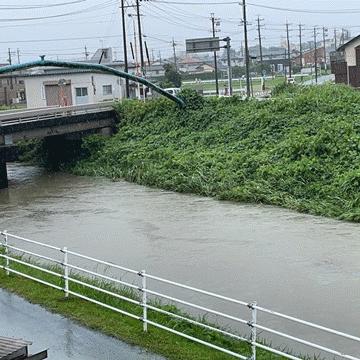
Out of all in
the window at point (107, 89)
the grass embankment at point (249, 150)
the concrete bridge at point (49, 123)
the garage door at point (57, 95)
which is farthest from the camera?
the window at point (107, 89)

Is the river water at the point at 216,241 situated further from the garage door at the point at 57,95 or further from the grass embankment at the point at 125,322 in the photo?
the garage door at the point at 57,95

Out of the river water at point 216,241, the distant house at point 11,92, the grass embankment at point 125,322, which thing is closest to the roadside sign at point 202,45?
the river water at point 216,241

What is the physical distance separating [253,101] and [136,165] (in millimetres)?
6185

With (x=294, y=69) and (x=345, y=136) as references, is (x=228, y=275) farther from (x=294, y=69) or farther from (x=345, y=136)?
(x=294, y=69)

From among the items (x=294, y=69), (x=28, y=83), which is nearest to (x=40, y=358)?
(x=28, y=83)

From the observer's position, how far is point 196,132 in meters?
27.1

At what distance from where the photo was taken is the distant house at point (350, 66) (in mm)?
35312

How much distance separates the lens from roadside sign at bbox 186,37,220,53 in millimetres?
30891

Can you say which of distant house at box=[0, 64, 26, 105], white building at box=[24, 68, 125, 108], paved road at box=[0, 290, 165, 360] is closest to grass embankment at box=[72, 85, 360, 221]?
paved road at box=[0, 290, 165, 360]

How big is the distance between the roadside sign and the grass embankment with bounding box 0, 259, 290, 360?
73.7 feet

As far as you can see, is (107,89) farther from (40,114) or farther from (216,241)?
(216,241)

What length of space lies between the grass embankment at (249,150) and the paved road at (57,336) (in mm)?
10024

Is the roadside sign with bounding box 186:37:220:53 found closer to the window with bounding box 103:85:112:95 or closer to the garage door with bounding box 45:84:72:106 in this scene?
the garage door with bounding box 45:84:72:106

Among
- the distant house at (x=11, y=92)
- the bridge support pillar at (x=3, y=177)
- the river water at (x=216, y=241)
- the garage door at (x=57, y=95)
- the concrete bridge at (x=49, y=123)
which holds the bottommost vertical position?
the river water at (x=216, y=241)
